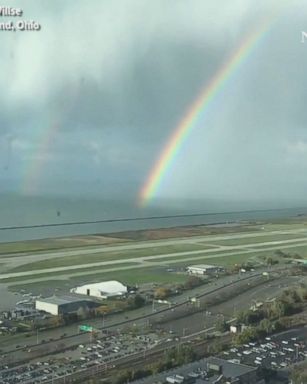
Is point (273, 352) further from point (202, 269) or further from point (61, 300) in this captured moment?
point (202, 269)

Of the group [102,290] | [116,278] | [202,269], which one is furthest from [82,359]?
[202,269]

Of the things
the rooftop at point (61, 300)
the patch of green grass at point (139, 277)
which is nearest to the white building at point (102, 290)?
the rooftop at point (61, 300)

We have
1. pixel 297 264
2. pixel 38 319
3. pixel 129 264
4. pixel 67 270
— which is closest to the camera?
pixel 38 319

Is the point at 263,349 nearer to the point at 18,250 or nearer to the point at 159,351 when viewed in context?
the point at 159,351

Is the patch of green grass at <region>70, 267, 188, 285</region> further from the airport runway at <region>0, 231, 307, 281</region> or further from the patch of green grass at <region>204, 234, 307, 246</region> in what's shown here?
the patch of green grass at <region>204, 234, 307, 246</region>

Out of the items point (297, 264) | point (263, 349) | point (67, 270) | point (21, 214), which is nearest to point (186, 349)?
point (263, 349)

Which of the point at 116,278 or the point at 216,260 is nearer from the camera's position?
the point at 116,278
